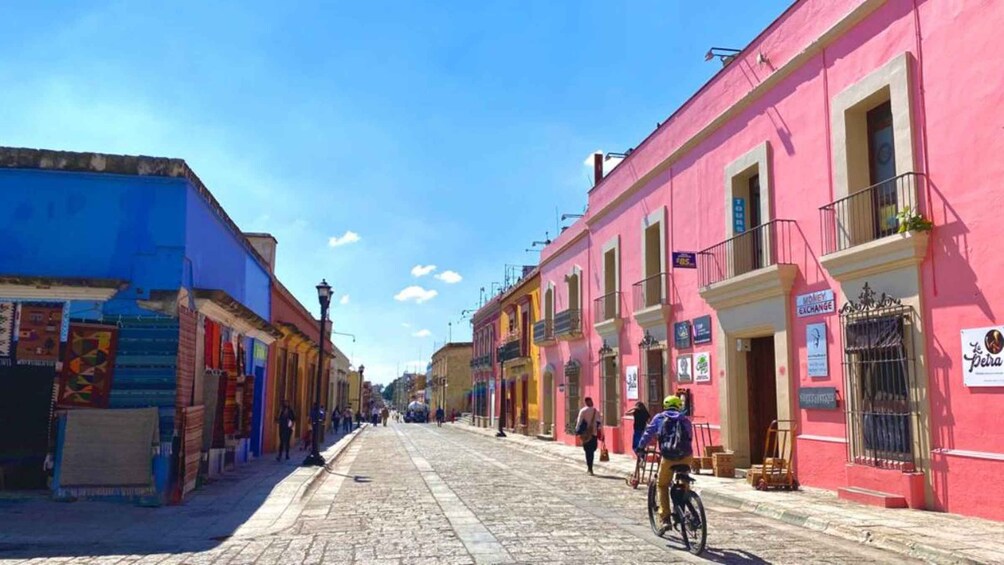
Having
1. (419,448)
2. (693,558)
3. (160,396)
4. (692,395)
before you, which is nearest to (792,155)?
(692,395)

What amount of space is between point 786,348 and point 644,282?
644cm

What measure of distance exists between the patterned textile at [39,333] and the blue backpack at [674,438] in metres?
8.28

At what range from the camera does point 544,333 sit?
2880 centimetres

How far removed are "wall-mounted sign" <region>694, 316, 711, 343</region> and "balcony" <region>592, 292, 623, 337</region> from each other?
15.0 feet

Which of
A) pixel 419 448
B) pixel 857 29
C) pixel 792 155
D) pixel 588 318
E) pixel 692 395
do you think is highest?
pixel 857 29

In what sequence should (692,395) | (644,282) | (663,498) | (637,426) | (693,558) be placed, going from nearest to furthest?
(693,558) → (663,498) → (637,426) → (692,395) → (644,282)

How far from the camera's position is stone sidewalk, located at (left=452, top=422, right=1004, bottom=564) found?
716cm

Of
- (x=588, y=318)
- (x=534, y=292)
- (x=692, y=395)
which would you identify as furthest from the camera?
(x=534, y=292)

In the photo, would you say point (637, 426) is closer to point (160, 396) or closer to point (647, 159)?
point (647, 159)

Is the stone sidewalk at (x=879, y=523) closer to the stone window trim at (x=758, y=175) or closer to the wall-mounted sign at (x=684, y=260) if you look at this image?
the wall-mounted sign at (x=684, y=260)

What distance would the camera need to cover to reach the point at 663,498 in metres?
7.77

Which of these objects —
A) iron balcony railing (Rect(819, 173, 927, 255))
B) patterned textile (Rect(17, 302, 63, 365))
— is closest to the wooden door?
iron balcony railing (Rect(819, 173, 927, 255))

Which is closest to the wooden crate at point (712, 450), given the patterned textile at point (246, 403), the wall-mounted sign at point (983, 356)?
the wall-mounted sign at point (983, 356)

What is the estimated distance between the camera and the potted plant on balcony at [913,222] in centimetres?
979
